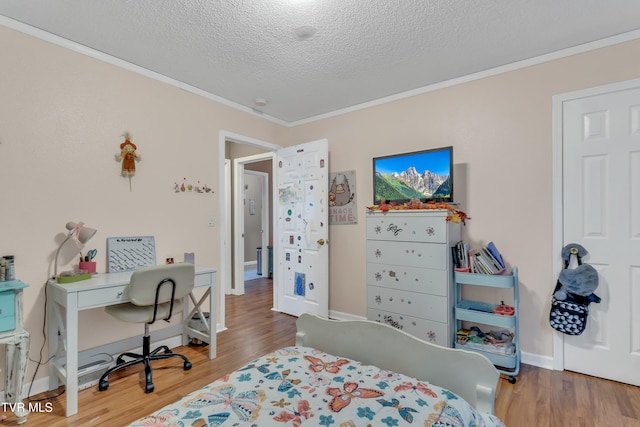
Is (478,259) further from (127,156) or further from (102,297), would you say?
(127,156)

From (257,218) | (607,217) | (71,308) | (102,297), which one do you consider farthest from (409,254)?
(257,218)

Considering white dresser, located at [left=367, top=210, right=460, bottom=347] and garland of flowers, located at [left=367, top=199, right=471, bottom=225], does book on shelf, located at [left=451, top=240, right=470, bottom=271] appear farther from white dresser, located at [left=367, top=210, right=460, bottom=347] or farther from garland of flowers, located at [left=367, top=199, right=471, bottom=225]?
garland of flowers, located at [left=367, top=199, right=471, bottom=225]

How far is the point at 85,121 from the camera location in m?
2.39

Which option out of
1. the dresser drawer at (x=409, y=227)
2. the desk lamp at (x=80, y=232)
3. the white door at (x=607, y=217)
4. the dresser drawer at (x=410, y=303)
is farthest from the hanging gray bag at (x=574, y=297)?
the desk lamp at (x=80, y=232)

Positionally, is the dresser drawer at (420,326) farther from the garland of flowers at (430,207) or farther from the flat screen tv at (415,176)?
the flat screen tv at (415,176)

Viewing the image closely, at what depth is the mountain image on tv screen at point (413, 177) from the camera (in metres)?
2.69

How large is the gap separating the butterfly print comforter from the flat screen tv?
72.7 inches

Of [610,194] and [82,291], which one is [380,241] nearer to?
[610,194]

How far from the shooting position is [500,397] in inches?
81.7

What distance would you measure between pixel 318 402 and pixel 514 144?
252 centimetres

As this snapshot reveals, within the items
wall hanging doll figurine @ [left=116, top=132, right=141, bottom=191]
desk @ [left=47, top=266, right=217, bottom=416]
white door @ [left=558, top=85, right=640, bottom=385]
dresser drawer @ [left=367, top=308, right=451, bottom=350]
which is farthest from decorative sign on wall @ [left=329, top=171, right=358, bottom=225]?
desk @ [left=47, top=266, right=217, bottom=416]

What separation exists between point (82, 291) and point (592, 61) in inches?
153

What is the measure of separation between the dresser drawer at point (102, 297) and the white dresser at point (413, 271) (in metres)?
1.96

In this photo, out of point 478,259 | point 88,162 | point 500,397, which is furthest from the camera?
point 478,259
